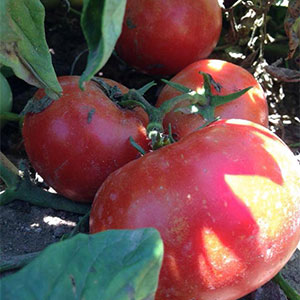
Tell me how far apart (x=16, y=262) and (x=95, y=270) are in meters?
0.34

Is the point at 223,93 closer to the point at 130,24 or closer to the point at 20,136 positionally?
the point at 130,24

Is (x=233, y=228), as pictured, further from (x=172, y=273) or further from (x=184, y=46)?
(x=184, y=46)

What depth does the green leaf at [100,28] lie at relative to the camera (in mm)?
528

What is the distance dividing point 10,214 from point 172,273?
0.49 meters

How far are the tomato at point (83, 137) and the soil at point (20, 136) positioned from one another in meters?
0.14

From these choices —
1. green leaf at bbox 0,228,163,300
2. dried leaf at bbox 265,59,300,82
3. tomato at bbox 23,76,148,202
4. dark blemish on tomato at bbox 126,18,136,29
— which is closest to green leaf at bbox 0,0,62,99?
tomato at bbox 23,76,148,202

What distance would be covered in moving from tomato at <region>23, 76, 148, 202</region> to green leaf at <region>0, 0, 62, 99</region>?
3.7 inches

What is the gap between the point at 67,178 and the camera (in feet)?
3.50

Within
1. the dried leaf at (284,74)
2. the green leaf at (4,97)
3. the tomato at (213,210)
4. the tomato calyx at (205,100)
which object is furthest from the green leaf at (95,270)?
the dried leaf at (284,74)

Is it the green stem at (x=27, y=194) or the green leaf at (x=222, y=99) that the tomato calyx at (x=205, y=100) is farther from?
the green stem at (x=27, y=194)

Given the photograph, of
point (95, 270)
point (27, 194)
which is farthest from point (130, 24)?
point (95, 270)

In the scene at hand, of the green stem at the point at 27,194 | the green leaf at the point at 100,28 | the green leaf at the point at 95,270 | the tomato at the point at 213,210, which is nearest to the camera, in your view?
the green leaf at the point at 100,28

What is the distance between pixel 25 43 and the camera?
88cm

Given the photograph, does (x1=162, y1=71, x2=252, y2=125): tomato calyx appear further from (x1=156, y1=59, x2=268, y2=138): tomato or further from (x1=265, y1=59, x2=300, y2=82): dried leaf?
(x1=265, y1=59, x2=300, y2=82): dried leaf
